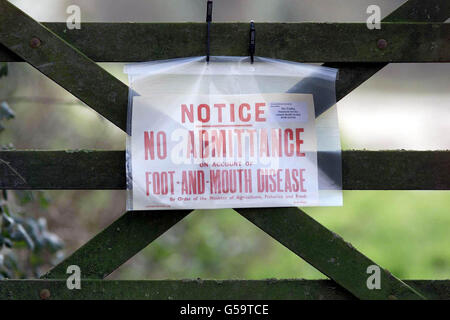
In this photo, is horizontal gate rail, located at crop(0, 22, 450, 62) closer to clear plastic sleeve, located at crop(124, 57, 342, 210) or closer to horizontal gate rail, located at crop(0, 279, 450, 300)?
clear plastic sleeve, located at crop(124, 57, 342, 210)

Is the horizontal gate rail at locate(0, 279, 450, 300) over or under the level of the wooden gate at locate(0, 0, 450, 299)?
under

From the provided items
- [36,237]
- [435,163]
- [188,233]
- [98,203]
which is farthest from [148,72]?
[188,233]

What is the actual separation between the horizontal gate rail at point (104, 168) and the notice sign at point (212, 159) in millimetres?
115

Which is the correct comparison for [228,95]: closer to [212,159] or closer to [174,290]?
[212,159]

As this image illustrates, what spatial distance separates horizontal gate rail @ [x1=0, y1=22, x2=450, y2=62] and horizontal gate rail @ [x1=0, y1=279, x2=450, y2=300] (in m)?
0.75

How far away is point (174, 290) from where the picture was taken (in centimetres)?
251

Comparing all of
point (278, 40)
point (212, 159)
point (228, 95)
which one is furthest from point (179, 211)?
point (278, 40)

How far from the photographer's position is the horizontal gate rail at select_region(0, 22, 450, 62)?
2535 millimetres

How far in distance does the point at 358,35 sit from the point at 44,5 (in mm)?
5124

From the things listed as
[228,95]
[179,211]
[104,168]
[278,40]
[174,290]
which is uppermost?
[278,40]

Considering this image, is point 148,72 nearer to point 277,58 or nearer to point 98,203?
point 277,58

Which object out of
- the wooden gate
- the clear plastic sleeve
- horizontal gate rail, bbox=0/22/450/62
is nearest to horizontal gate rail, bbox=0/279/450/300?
the wooden gate

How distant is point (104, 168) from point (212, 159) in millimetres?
368

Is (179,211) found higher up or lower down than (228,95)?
lower down
